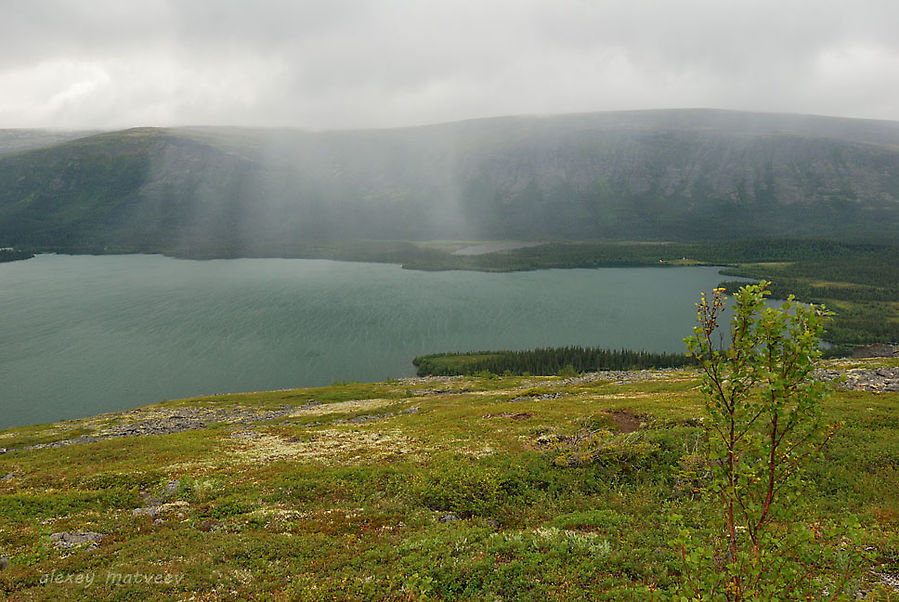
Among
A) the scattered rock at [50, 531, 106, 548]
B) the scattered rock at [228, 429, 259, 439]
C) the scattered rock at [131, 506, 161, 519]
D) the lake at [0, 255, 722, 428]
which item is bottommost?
the lake at [0, 255, 722, 428]

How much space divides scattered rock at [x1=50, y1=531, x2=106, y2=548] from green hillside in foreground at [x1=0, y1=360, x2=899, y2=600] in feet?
0.43

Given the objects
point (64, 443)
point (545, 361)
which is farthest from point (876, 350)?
point (64, 443)

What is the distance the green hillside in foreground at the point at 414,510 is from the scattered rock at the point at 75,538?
130 mm

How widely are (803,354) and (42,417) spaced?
420ft

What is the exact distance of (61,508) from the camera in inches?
933

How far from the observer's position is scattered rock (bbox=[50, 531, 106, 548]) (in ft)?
62.0

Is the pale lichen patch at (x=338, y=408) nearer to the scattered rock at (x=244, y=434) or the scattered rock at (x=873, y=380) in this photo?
the scattered rock at (x=244, y=434)

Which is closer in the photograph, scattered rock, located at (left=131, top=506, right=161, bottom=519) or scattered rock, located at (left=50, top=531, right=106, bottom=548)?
scattered rock, located at (left=50, top=531, right=106, bottom=548)

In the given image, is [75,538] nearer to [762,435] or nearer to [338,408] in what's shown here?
[762,435]

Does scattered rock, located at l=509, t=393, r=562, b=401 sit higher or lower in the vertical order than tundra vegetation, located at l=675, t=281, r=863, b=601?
lower

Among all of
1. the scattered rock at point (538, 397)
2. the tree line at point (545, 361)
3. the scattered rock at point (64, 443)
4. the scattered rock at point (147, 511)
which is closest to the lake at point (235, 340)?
the tree line at point (545, 361)

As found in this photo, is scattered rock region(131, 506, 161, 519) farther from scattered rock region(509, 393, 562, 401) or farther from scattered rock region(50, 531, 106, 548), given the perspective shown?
scattered rock region(509, 393, 562, 401)

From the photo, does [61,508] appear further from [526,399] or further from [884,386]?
[884,386]

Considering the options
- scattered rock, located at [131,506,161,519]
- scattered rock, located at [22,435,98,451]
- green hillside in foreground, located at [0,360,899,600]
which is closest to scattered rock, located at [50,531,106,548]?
green hillside in foreground, located at [0,360,899,600]
